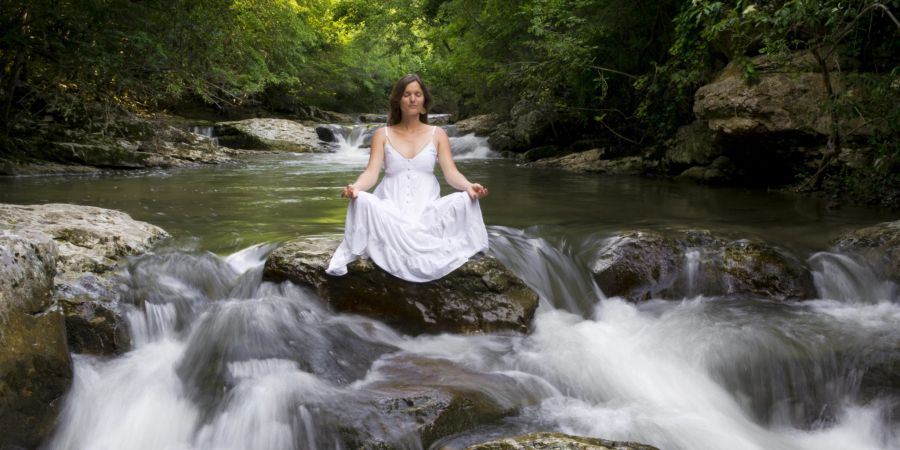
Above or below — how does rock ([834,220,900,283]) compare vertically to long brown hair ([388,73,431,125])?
below

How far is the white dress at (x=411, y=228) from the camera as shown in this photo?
5.02 meters

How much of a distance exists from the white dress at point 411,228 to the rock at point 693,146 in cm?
771

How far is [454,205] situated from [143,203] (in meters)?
5.59

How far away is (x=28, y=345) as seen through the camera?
3656 millimetres

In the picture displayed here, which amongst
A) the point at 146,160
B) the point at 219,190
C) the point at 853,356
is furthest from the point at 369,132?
the point at 853,356

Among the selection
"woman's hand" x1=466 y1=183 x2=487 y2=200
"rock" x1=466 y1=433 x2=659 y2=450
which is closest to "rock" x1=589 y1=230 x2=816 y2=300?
"woman's hand" x1=466 y1=183 x2=487 y2=200

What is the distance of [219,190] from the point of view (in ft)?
35.0

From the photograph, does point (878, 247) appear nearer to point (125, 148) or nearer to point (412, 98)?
point (412, 98)

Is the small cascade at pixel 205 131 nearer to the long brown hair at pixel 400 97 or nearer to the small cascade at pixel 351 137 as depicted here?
the small cascade at pixel 351 137

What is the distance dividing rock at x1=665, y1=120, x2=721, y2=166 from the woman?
7617 millimetres

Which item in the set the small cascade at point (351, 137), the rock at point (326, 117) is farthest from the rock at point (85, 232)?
the rock at point (326, 117)

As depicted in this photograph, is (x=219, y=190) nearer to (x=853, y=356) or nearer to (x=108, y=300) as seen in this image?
(x=108, y=300)

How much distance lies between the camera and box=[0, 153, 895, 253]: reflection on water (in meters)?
A: 7.23

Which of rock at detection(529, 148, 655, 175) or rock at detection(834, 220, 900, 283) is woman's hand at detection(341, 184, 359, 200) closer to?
rock at detection(834, 220, 900, 283)
